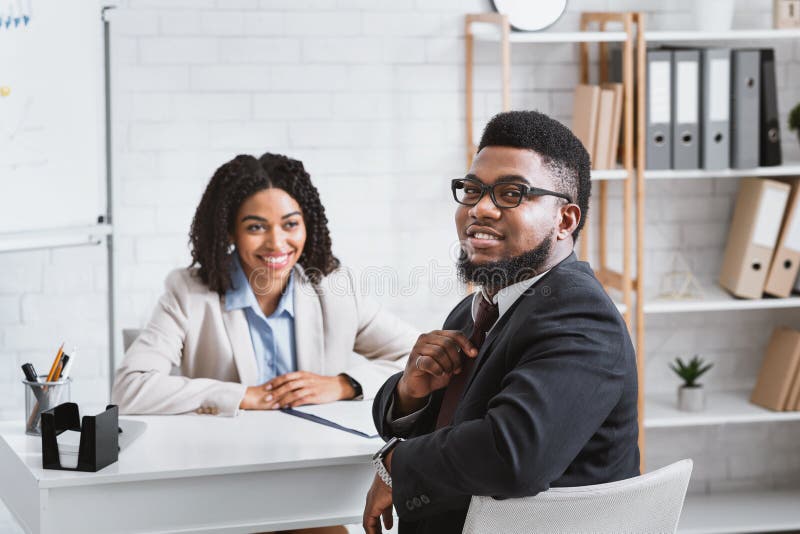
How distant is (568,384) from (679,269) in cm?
234

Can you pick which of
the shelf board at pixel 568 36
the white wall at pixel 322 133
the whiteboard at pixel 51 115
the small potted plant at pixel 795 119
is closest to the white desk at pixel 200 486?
the whiteboard at pixel 51 115

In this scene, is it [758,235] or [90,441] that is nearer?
[90,441]

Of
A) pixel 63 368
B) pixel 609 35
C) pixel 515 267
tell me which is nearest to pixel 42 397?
pixel 63 368

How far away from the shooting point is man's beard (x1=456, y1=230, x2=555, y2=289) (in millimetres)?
1671

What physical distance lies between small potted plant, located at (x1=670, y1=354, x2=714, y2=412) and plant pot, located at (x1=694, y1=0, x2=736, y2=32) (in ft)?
3.83

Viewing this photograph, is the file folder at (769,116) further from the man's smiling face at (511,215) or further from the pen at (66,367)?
the pen at (66,367)

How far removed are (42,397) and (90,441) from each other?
35 centimetres

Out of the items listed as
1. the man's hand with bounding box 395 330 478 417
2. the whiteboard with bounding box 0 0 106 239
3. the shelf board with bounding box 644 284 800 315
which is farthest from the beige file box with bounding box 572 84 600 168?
the man's hand with bounding box 395 330 478 417

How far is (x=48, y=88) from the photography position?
8.83 ft

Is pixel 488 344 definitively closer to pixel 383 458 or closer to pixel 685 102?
pixel 383 458

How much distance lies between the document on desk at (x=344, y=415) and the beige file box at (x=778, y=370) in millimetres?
1859

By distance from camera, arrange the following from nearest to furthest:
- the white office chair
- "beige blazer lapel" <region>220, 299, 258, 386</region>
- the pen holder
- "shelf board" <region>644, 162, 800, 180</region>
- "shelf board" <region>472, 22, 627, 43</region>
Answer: the pen holder, "beige blazer lapel" <region>220, 299, 258, 386</region>, the white office chair, "shelf board" <region>472, 22, 627, 43</region>, "shelf board" <region>644, 162, 800, 180</region>

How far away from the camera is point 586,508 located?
146 centimetres

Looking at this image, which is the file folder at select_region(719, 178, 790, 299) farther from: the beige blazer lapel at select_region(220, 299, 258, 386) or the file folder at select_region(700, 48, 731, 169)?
the beige blazer lapel at select_region(220, 299, 258, 386)
